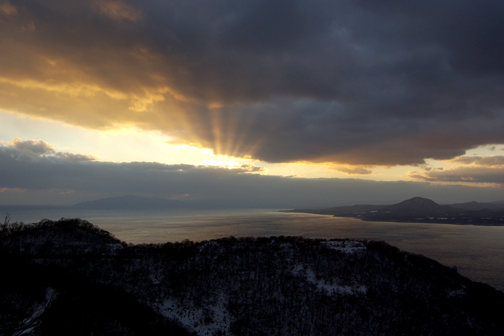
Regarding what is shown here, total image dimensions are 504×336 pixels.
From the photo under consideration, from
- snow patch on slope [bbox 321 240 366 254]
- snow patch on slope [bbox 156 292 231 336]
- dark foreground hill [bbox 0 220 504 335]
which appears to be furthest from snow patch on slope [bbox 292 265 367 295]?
snow patch on slope [bbox 156 292 231 336]

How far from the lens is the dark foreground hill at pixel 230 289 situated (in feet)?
90.2

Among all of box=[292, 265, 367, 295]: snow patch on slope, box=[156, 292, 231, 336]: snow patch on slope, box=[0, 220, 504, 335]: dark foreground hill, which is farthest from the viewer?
box=[292, 265, 367, 295]: snow patch on slope

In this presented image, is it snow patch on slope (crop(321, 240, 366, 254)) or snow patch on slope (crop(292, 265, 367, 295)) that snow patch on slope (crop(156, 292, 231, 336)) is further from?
snow patch on slope (crop(321, 240, 366, 254))

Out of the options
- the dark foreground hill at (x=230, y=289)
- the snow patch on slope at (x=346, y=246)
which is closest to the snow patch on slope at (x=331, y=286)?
the dark foreground hill at (x=230, y=289)

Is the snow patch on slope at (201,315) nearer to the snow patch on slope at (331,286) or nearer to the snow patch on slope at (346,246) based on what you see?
the snow patch on slope at (331,286)

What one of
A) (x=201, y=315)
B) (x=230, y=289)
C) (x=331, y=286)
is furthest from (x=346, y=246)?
(x=201, y=315)

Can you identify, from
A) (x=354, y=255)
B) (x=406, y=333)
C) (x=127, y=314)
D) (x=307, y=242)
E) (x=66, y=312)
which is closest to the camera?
(x=66, y=312)

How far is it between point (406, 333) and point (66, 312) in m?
38.8

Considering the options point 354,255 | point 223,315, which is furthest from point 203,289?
point 354,255

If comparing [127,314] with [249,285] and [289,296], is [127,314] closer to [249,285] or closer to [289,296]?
[249,285]

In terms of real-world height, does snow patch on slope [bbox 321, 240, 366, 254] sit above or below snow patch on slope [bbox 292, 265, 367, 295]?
above

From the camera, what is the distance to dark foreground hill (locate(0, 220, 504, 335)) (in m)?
27.5

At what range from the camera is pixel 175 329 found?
2827cm

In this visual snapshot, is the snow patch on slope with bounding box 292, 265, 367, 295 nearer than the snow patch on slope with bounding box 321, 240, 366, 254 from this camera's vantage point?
Yes
